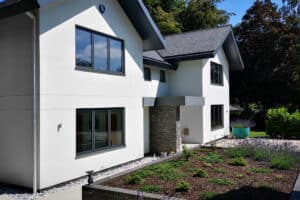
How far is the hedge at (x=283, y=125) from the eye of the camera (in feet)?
63.0

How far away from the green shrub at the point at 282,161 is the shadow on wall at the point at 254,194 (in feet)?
8.03

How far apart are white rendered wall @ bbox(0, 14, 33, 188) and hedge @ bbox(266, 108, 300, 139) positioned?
16858 millimetres

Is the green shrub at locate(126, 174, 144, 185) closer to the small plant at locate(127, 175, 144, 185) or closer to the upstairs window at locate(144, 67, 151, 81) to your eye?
the small plant at locate(127, 175, 144, 185)

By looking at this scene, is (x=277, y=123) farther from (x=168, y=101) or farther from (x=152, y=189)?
(x=152, y=189)

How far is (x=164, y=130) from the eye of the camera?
13.6m

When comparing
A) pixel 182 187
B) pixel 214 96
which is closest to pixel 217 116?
pixel 214 96

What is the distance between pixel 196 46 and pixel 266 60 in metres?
12.4

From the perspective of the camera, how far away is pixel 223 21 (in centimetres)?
3569

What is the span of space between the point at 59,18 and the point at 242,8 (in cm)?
2505

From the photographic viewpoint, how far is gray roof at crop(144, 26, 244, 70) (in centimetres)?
1590

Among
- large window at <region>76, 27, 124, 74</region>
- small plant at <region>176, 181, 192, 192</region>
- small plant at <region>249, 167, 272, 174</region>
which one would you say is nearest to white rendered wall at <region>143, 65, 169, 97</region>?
large window at <region>76, 27, 124, 74</region>

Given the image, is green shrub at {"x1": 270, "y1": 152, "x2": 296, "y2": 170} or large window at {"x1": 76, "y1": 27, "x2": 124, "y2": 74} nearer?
green shrub at {"x1": 270, "y1": 152, "x2": 296, "y2": 170}

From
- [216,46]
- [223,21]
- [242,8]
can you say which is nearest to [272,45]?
[242,8]

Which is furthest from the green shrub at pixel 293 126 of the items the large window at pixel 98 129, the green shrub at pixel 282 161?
the large window at pixel 98 129
